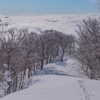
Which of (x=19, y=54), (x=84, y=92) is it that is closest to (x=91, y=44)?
(x=84, y=92)

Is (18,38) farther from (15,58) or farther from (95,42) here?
(95,42)

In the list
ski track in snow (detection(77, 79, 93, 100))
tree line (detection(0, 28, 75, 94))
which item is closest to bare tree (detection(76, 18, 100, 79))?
ski track in snow (detection(77, 79, 93, 100))

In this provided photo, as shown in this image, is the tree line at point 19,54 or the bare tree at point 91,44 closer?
the bare tree at point 91,44

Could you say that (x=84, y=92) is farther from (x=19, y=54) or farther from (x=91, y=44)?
(x=19, y=54)

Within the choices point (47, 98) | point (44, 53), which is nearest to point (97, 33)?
point (47, 98)

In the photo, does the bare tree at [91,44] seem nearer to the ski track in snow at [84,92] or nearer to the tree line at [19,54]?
the ski track in snow at [84,92]

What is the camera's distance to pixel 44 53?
33.0 metres

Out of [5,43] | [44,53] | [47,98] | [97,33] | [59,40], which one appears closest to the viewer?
[47,98]

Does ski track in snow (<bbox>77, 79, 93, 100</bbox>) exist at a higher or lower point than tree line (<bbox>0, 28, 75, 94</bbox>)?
higher

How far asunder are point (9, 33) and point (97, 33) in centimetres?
1114

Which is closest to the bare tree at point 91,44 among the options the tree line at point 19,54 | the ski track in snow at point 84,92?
the ski track in snow at point 84,92

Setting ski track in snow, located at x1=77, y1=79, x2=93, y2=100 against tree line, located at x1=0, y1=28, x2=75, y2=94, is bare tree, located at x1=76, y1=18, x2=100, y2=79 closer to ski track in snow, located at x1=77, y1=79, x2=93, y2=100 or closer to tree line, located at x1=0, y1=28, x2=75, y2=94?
ski track in snow, located at x1=77, y1=79, x2=93, y2=100

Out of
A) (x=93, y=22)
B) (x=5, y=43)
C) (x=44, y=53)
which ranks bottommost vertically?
(x=44, y=53)

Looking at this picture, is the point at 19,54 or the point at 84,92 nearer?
the point at 84,92
